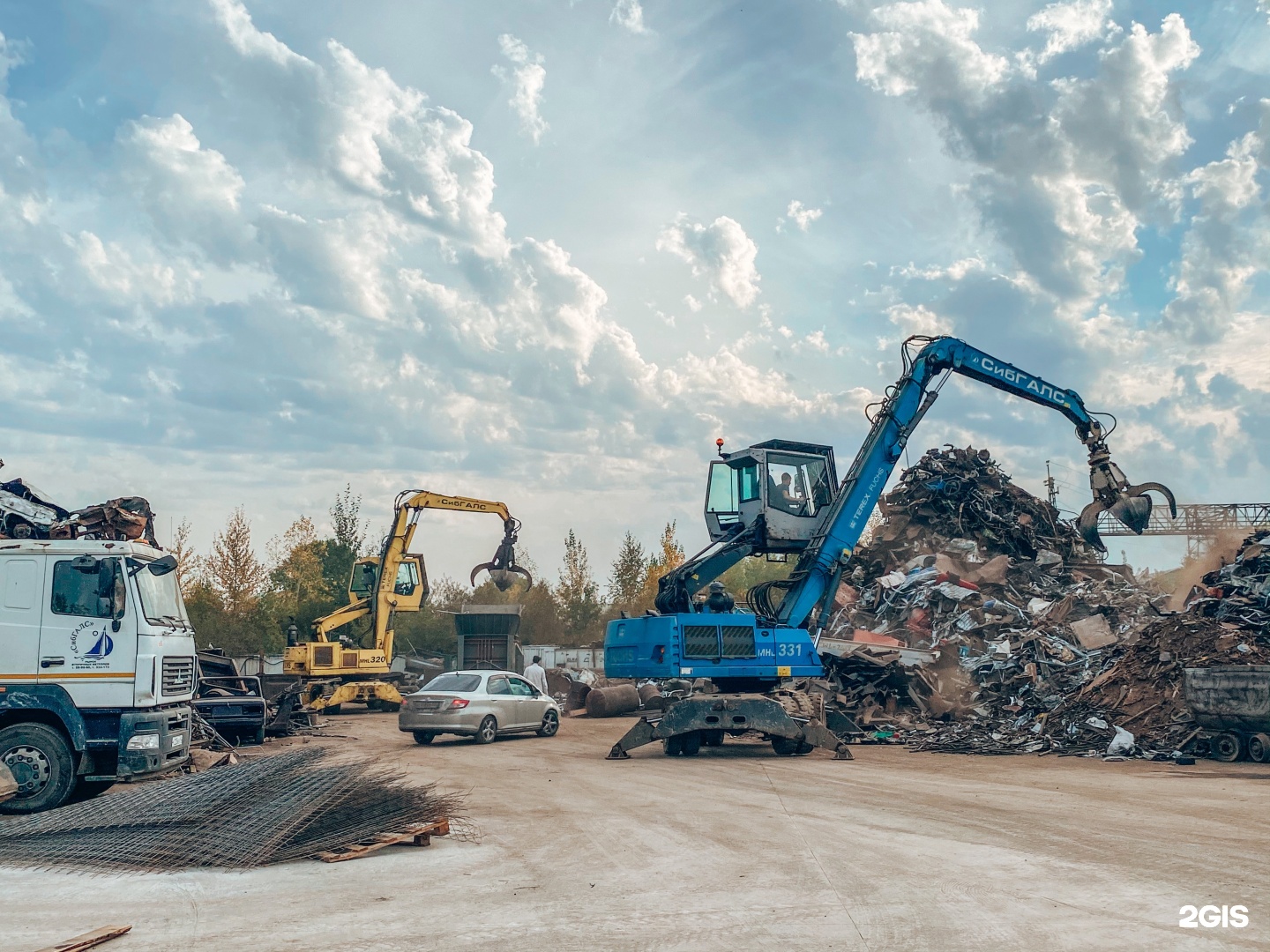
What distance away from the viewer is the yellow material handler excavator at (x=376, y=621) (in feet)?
94.3

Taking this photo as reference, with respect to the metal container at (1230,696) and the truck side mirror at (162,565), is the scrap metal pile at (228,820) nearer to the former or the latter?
the truck side mirror at (162,565)

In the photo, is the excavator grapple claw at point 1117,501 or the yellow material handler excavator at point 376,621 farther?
the yellow material handler excavator at point 376,621

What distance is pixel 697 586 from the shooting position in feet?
59.1

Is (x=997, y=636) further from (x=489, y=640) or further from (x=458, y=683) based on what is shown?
(x=489, y=640)

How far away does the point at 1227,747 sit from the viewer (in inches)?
605

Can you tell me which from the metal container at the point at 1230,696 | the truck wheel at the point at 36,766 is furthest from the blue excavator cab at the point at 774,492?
the truck wheel at the point at 36,766

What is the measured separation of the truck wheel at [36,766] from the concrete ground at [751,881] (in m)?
3.37

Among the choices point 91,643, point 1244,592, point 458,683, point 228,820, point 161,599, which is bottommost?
point 228,820

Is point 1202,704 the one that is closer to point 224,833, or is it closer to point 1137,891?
point 1137,891

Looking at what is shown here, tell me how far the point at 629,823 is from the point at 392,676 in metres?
25.4

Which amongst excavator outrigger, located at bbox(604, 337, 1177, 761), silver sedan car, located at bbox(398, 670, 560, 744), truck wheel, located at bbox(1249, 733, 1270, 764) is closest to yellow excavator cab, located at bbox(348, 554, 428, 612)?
silver sedan car, located at bbox(398, 670, 560, 744)

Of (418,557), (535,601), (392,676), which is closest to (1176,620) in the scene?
(418,557)

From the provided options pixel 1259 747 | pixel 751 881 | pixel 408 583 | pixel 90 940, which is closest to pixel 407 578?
pixel 408 583

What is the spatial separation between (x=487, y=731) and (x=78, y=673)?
974cm
